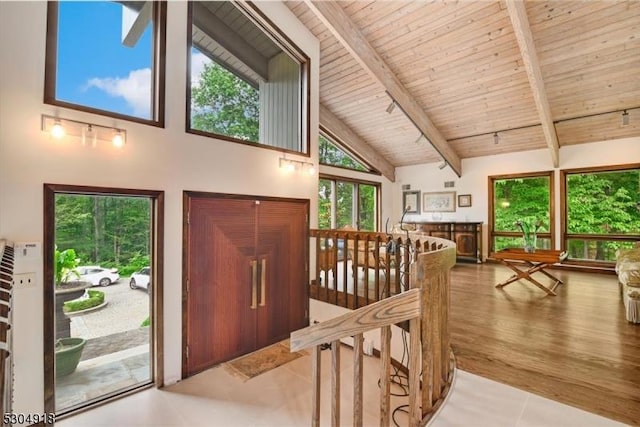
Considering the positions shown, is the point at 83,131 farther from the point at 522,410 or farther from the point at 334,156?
the point at 334,156

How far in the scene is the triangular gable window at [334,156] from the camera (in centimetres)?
701

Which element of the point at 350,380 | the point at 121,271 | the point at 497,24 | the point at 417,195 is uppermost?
the point at 497,24

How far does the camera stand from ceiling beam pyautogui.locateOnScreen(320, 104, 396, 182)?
6836 millimetres

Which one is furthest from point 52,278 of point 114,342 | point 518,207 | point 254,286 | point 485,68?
point 518,207

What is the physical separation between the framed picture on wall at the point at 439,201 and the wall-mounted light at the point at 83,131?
23.3 feet

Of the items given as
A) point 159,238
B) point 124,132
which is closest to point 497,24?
point 124,132

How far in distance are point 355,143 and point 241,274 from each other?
4.80 meters

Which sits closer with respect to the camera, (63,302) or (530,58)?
(63,302)

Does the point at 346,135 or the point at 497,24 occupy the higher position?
the point at 497,24

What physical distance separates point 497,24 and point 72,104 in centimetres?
505

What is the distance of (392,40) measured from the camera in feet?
15.1

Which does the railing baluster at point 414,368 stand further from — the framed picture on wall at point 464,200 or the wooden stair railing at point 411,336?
the framed picture on wall at point 464,200

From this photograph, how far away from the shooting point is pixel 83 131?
8.75ft

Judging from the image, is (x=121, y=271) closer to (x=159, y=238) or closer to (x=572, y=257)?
(x=159, y=238)
